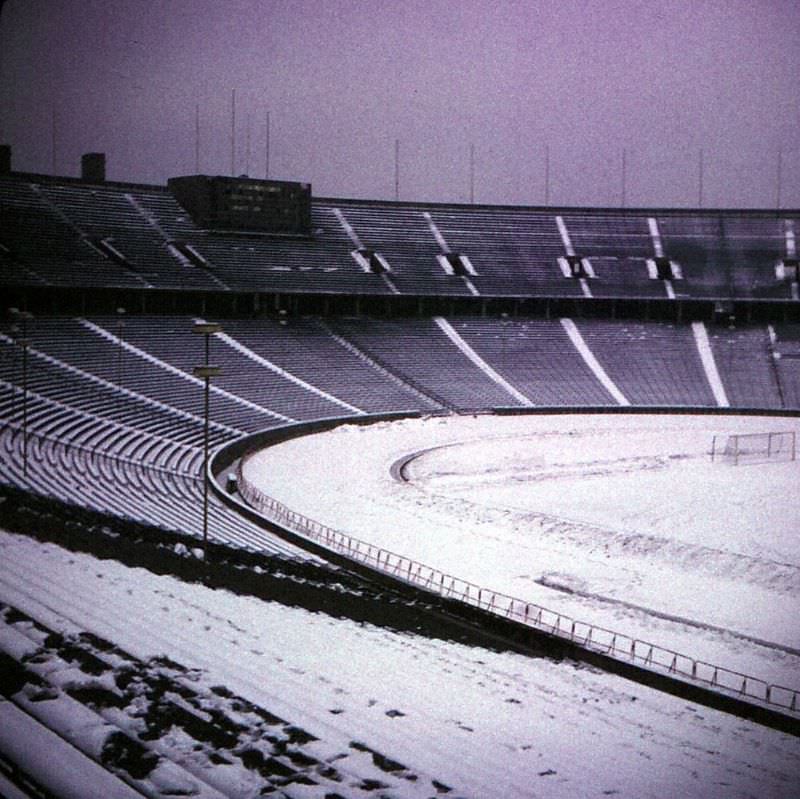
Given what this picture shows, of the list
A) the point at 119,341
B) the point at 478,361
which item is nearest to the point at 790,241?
the point at 478,361

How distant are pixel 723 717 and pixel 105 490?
15509mm

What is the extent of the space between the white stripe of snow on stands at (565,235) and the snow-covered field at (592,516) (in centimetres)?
2033

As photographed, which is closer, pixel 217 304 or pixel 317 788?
pixel 317 788

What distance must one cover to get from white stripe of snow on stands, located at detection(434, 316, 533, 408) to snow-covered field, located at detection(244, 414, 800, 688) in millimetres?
5024

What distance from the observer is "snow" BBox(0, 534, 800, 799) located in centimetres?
751

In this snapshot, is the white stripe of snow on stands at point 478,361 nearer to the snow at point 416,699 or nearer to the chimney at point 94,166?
the chimney at point 94,166

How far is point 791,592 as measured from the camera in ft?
64.2

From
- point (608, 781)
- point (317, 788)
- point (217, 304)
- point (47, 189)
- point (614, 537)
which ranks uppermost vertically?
point (47, 189)

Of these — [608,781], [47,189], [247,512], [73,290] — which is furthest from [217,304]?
[608,781]

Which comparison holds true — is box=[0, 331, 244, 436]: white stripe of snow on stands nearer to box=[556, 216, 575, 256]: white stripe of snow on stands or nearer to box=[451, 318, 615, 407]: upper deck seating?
box=[451, 318, 615, 407]: upper deck seating

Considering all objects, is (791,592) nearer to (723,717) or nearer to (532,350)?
(723,717)

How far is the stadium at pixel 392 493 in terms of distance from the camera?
7.77 metres

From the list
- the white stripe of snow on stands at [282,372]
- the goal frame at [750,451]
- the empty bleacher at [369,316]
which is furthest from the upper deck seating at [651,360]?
the white stripe of snow on stands at [282,372]

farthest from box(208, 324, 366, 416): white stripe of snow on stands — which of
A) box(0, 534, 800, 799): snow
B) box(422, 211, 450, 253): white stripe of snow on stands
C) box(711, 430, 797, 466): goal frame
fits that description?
box(0, 534, 800, 799): snow
